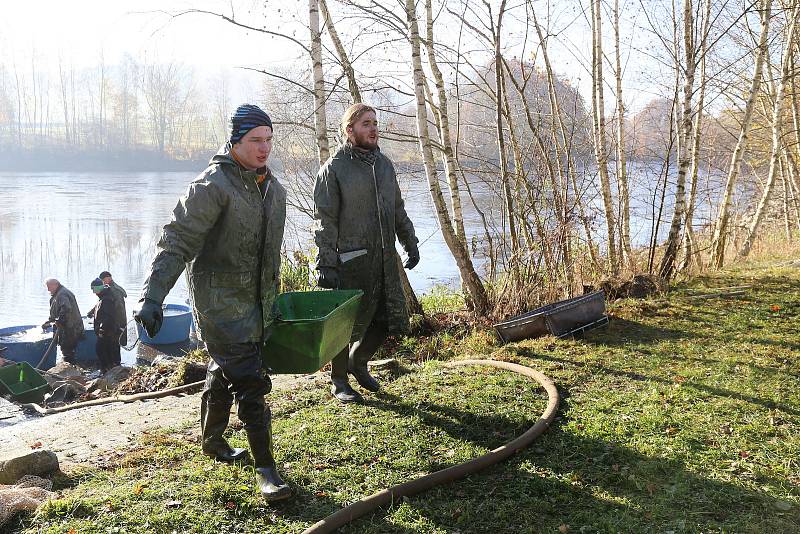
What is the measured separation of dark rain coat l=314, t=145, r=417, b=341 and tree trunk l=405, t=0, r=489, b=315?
2411 mm

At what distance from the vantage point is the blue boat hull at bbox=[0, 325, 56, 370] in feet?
36.3

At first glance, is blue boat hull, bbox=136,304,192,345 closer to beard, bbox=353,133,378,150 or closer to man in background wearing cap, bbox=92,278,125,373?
man in background wearing cap, bbox=92,278,125,373

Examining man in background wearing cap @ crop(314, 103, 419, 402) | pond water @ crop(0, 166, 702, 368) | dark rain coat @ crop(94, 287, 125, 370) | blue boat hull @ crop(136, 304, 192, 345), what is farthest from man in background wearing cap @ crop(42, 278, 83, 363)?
man in background wearing cap @ crop(314, 103, 419, 402)

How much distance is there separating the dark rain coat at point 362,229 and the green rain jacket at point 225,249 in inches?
38.5

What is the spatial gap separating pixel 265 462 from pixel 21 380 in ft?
23.9

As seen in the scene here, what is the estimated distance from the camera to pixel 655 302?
7328 mm

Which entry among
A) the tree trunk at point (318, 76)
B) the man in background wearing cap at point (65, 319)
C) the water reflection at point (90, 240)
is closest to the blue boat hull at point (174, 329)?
the man in background wearing cap at point (65, 319)

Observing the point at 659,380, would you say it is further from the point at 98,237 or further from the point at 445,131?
the point at 98,237

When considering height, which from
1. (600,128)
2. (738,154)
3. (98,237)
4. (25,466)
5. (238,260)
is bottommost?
(98,237)

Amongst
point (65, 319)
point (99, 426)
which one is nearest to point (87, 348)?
point (65, 319)

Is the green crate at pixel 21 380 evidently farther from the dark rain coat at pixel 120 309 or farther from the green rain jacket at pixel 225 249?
the green rain jacket at pixel 225 249

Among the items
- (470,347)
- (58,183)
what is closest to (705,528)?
(470,347)

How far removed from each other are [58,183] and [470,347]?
1554 inches

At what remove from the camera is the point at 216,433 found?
3705 mm
